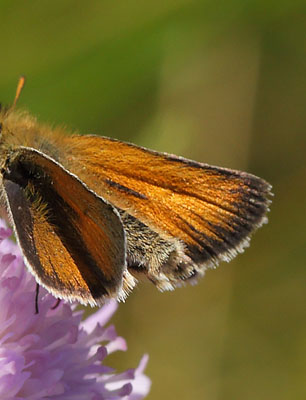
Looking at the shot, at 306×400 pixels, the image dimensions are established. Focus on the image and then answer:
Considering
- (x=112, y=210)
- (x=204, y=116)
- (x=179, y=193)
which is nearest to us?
(x=112, y=210)

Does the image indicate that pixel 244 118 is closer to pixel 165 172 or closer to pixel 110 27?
pixel 110 27

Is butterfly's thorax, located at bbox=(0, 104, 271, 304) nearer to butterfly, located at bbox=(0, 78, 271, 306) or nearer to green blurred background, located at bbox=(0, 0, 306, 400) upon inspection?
butterfly, located at bbox=(0, 78, 271, 306)

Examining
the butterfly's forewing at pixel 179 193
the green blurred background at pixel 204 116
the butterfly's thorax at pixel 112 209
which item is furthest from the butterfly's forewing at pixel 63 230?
the green blurred background at pixel 204 116

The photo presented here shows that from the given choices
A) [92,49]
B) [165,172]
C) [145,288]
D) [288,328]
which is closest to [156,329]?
[145,288]

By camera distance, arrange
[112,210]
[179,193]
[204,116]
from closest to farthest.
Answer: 1. [112,210]
2. [179,193]
3. [204,116]

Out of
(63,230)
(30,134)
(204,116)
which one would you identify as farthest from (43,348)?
(204,116)

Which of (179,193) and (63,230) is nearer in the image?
(63,230)

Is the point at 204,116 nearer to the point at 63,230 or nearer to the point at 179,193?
the point at 179,193

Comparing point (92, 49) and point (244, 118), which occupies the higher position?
point (92, 49)
